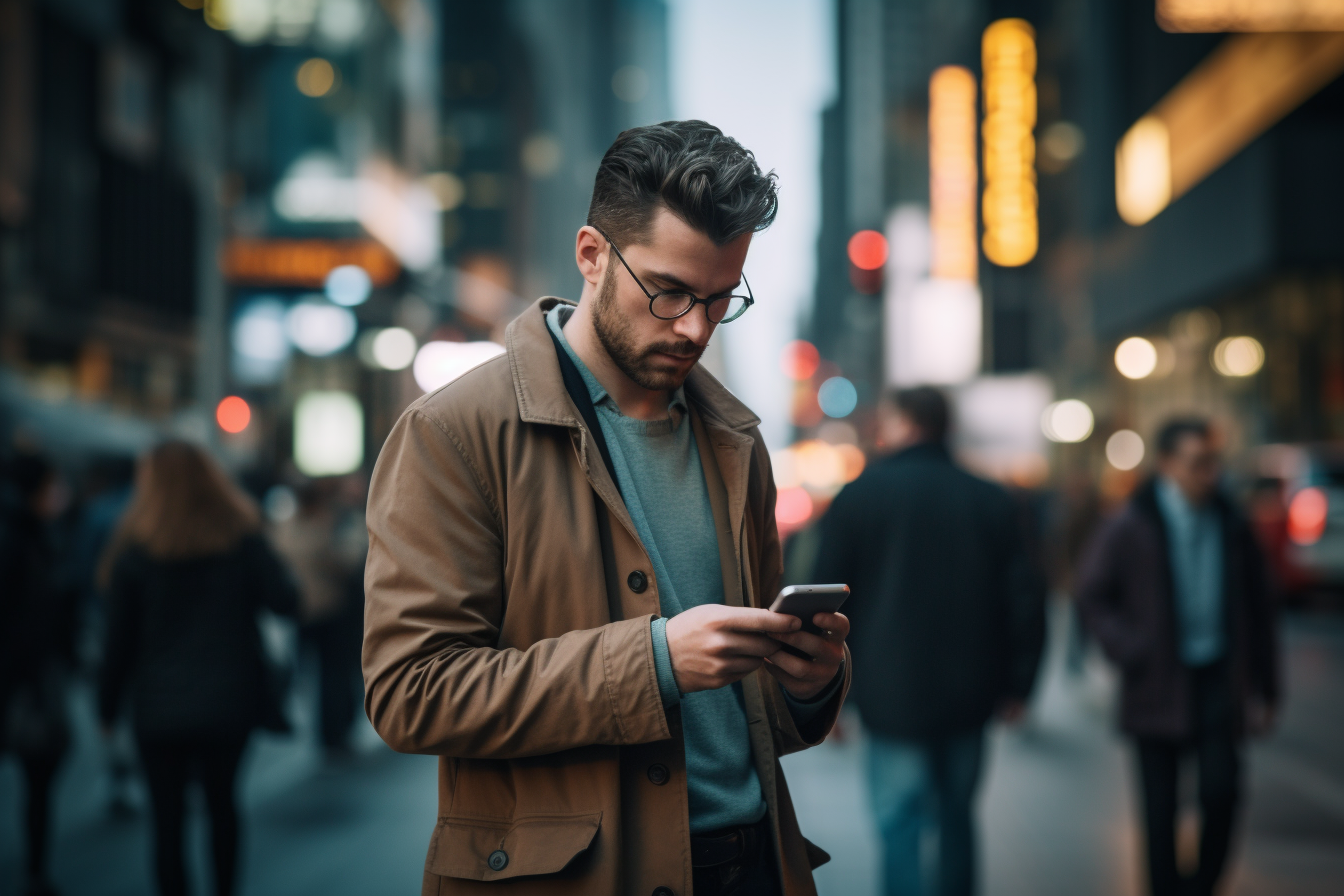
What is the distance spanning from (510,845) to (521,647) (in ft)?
1.12

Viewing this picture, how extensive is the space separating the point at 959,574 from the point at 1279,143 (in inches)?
644

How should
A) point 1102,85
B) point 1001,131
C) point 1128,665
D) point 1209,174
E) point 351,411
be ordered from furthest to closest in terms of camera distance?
point 1001,131 < point 1102,85 < point 1209,174 < point 351,411 < point 1128,665

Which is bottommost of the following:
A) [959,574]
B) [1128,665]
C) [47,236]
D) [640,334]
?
[1128,665]

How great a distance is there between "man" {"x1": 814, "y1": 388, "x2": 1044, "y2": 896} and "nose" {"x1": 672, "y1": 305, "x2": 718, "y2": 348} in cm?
314

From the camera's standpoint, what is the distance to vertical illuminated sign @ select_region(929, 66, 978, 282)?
4234 cm

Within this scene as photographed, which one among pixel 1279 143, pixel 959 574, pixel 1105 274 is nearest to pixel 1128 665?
pixel 959 574

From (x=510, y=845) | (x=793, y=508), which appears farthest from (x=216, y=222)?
(x=510, y=845)

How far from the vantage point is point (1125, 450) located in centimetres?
2845

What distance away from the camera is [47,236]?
32.3m

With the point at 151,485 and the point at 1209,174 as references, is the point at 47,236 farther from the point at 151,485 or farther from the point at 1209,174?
the point at 151,485

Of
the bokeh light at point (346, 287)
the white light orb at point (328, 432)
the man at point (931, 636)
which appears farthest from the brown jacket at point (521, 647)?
the white light orb at point (328, 432)

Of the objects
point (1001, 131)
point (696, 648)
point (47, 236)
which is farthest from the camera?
point (1001, 131)

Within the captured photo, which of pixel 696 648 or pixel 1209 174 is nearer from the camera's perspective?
pixel 696 648

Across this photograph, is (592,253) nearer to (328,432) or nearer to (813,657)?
(813,657)
